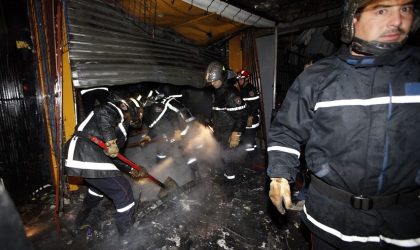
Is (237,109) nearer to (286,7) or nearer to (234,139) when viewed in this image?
(234,139)

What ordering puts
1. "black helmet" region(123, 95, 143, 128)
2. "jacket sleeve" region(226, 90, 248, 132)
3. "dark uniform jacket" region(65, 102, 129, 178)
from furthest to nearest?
"jacket sleeve" region(226, 90, 248, 132), "black helmet" region(123, 95, 143, 128), "dark uniform jacket" region(65, 102, 129, 178)

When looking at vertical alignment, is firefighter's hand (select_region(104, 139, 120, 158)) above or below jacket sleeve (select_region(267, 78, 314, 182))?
below

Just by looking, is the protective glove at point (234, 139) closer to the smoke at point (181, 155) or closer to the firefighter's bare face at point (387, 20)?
the smoke at point (181, 155)

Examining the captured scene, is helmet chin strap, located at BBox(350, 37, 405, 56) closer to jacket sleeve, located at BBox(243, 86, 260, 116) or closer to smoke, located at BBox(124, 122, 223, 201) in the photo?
jacket sleeve, located at BBox(243, 86, 260, 116)

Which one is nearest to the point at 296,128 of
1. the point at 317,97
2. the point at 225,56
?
the point at 317,97

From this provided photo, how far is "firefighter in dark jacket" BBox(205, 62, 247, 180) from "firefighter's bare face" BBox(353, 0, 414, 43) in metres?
3.80

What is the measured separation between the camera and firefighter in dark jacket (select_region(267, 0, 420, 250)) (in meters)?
1.50

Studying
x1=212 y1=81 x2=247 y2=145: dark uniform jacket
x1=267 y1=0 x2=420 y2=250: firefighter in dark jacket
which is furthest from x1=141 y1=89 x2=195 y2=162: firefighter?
x1=267 y1=0 x2=420 y2=250: firefighter in dark jacket

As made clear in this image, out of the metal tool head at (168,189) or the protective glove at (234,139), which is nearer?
the metal tool head at (168,189)

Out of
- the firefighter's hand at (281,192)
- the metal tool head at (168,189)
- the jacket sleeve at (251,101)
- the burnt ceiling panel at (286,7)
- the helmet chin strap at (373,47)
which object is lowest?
the metal tool head at (168,189)

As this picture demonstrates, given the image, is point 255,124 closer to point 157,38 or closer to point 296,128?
point 157,38

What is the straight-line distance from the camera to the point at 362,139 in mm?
1550

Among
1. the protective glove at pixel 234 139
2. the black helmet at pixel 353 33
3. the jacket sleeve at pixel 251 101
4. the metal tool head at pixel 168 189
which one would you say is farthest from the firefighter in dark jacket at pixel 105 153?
the jacket sleeve at pixel 251 101

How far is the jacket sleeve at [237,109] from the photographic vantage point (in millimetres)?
5418
